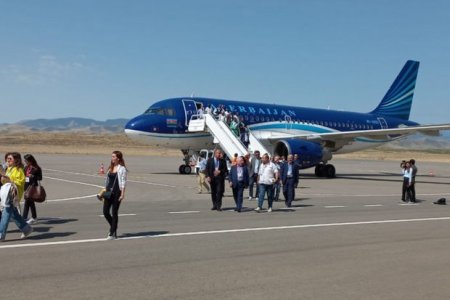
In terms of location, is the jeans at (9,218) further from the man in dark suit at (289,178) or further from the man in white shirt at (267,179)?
the man in dark suit at (289,178)

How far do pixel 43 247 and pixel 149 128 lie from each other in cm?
2064

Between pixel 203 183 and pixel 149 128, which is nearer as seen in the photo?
pixel 203 183

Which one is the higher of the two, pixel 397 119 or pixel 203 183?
pixel 397 119

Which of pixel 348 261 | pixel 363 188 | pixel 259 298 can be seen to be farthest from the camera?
pixel 363 188

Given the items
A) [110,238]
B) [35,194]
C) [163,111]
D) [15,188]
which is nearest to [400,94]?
[163,111]

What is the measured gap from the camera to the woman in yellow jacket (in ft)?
34.2

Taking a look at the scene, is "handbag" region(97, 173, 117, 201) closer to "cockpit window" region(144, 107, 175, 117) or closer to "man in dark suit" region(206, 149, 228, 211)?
Result: "man in dark suit" region(206, 149, 228, 211)

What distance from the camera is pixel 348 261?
8977mm

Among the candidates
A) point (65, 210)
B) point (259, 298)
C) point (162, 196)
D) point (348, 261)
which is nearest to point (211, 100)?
point (162, 196)

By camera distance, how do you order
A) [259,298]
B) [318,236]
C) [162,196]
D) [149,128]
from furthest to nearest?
[149,128]
[162,196]
[318,236]
[259,298]

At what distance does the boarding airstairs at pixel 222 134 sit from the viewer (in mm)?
28234

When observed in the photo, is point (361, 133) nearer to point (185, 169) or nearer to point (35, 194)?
point (185, 169)

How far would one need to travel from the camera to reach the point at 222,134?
1142 inches

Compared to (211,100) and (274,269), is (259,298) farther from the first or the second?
(211,100)
